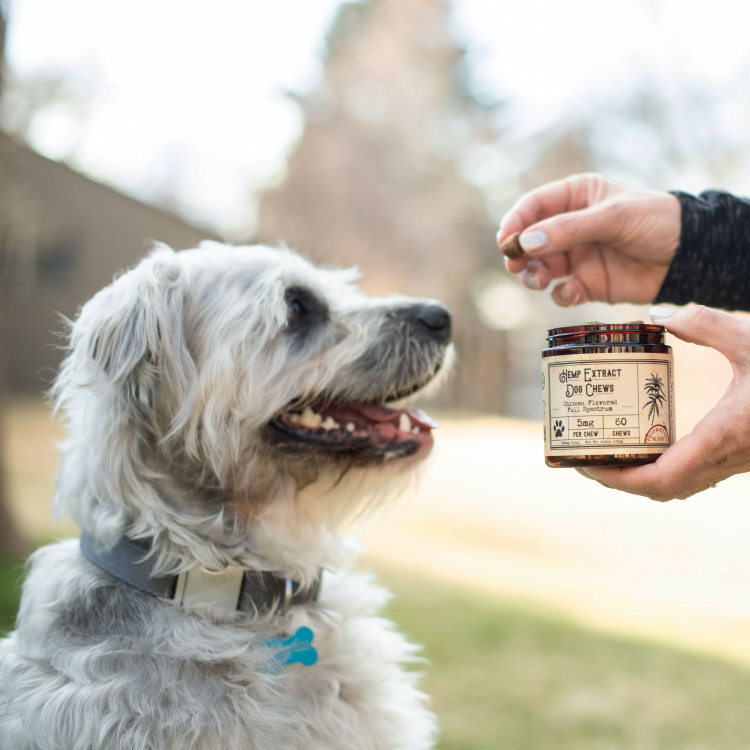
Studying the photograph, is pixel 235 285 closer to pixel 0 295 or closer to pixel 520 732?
pixel 520 732

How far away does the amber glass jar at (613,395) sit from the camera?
161cm

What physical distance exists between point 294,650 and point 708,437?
3.80 ft

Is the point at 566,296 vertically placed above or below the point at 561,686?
above

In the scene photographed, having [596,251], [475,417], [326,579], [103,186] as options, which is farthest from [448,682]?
[475,417]

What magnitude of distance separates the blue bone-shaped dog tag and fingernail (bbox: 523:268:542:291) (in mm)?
1355

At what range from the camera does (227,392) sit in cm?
225

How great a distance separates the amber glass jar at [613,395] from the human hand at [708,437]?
4cm

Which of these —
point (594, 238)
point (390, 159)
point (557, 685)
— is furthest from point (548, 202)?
point (390, 159)

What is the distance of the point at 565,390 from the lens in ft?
5.42

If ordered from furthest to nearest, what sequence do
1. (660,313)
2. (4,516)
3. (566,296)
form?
(4,516), (566,296), (660,313)

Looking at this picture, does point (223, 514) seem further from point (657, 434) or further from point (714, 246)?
point (714, 246)

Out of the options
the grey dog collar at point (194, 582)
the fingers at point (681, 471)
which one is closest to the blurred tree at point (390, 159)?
the grey dog collar at point (194, 582)

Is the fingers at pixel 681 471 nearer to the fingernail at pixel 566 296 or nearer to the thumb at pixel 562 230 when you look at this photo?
the thumb at pixel 562 230

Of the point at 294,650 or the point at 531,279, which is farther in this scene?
the point at 531,279
